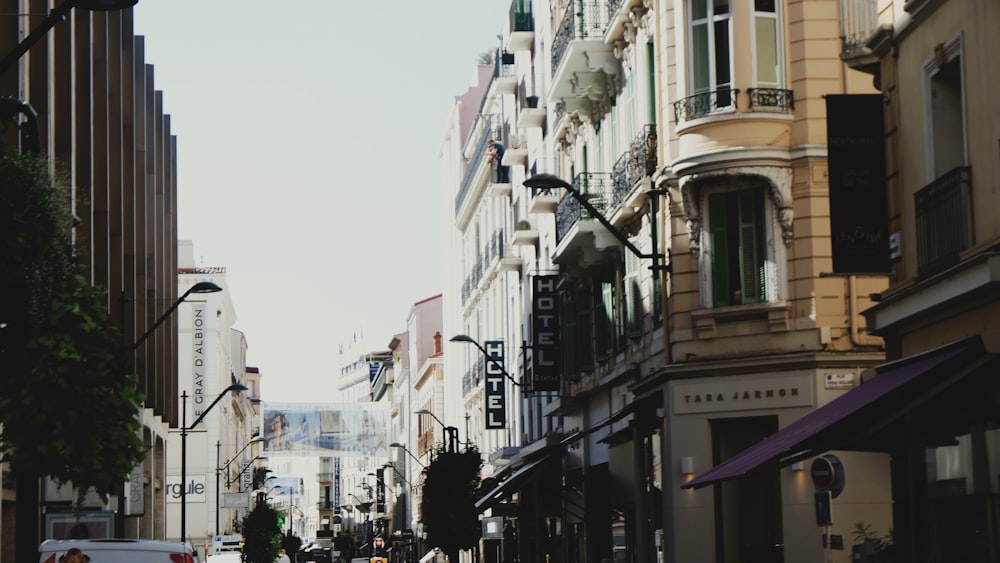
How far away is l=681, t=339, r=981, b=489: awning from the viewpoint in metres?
16.3

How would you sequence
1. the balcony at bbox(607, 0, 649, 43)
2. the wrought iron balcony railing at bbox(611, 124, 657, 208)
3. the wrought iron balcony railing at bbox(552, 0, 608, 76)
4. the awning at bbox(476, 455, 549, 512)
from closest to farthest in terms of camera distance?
the wrought iron balcony railing at bbox(611, 124, 657, 208)
the balcony at bbox(607, 0, 649, 43)
the wrought iron balcony railing at bbox(552, 0, 608, 76)
the awning at bbox(476, 455, 549, 512)

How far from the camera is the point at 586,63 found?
35062 millimetres

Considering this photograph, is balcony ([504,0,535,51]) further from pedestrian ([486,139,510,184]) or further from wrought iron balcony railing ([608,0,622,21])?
wrought iron balcony railing ([608,0,622,21])

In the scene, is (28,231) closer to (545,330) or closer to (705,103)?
(705,103)

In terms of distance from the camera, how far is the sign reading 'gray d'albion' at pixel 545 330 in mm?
43000

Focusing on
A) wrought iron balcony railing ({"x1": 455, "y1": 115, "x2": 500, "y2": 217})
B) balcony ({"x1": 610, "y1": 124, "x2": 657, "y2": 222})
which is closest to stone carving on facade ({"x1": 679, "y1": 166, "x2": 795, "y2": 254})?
balcony ({"x1": 610, "y1": 124, "x2": 657, "y2": 222})

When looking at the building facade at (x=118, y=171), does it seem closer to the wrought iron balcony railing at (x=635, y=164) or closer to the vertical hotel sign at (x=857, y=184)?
the wrought iron balcony railing at (x=635, y=164)

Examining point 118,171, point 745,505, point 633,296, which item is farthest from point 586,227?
point 118,171

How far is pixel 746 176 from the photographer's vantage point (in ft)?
90.7


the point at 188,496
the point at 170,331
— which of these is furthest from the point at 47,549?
the point at 188,496

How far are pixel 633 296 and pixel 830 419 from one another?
1597 cm

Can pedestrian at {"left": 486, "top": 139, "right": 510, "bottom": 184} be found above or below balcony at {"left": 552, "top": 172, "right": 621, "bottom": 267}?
above

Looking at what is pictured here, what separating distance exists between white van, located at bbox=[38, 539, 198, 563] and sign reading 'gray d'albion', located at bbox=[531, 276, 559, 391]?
27.3m

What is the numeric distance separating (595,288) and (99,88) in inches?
652
